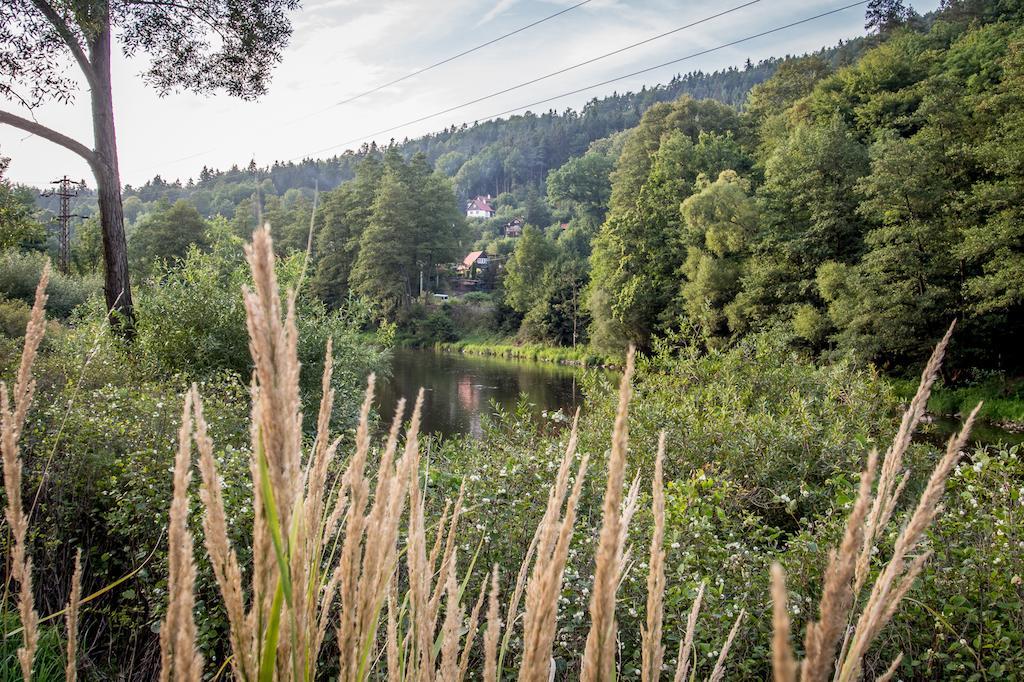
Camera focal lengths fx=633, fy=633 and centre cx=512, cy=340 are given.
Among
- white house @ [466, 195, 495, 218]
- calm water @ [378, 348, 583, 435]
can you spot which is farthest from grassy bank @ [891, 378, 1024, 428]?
white house @ [466, 195, 495, 218]

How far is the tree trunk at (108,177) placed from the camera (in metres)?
8.41

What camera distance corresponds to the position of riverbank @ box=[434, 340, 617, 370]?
3084cm

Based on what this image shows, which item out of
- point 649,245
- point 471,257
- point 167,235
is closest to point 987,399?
point 649,245

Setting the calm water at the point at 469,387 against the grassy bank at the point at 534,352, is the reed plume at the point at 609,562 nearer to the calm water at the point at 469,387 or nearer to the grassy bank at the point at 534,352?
the calm water at the point at 469,387

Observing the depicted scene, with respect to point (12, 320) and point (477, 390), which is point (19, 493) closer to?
point (12, 320)

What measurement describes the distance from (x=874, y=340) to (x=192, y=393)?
21.4 m

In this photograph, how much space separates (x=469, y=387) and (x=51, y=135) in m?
16.0

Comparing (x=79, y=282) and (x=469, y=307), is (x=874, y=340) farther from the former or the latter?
(x=469, y=307)

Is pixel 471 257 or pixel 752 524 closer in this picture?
pixel 752 524

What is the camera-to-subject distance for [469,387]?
22922mm

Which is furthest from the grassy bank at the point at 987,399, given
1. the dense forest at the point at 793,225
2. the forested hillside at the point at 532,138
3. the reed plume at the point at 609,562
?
the forested hillside at the point at 532,138

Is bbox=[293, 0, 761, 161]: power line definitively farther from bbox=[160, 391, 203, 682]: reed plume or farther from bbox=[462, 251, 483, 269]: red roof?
bbox=[462, 251, 483, 269]: red roof

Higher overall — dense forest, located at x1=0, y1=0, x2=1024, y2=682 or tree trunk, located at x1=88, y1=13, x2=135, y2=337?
tree trunk, located at x1=88, y1=13, x2=135, y2=337

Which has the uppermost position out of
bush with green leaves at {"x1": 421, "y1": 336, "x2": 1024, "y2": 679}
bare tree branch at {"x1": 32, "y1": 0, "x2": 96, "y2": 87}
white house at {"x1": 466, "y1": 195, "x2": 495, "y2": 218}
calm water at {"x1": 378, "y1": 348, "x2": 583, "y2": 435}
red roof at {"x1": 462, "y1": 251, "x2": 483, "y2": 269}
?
white house at {"x1": 466, "y1": 195, "x2": 495, "y2": 218}
